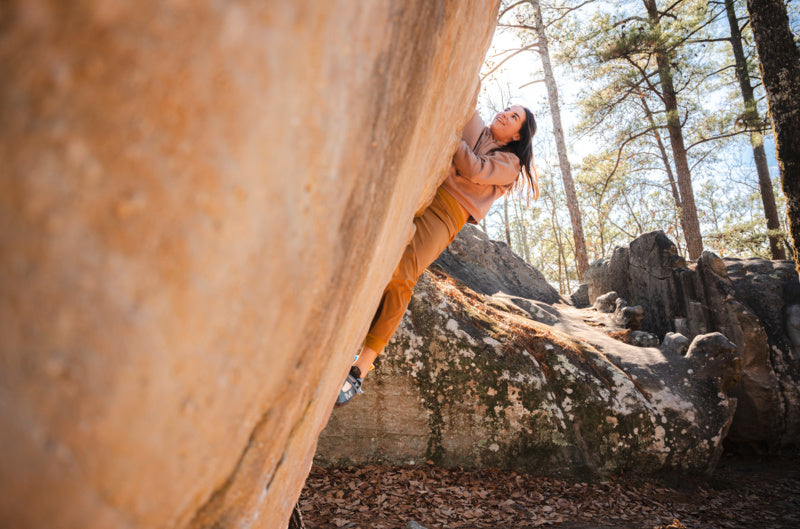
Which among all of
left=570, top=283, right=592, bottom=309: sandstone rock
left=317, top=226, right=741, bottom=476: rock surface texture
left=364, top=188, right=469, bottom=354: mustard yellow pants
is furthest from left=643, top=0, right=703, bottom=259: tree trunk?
left=364, top=188, right=469, bottom=354: mustard yellow pants

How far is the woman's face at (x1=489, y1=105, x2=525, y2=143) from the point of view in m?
3.17

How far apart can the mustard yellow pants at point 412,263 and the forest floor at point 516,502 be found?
2737 millimetres

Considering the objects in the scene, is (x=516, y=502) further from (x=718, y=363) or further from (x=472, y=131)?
(x=472, y=131)

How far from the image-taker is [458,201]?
286cm

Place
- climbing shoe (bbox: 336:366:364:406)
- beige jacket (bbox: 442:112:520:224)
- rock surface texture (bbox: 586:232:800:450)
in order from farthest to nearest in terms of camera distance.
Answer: rock surface texture (bbox: 586:232:800:450)
beige jacket (bbox: 442:112:520:224)
climbing shoe (bbox: 336:366:364:406)

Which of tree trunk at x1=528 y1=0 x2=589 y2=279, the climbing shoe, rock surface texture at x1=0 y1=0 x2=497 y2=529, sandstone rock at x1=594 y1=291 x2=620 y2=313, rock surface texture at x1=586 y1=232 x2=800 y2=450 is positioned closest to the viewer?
rock surface texture at x1=0 y1=0 x2=497 y2=529

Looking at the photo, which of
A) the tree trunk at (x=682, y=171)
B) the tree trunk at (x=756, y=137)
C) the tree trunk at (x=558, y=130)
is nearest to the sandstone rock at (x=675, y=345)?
the tree trunk at (x=682, y=171)

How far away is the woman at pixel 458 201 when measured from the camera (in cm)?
265

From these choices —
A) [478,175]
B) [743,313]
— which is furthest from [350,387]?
[743,313]

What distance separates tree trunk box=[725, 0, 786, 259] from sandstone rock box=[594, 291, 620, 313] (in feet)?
17.5

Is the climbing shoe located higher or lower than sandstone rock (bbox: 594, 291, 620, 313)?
lower

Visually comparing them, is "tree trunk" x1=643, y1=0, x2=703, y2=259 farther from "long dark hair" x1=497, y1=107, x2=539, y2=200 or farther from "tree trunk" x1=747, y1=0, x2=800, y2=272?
"long dark hair" x1=497, y1=107, x2=539, y2=200

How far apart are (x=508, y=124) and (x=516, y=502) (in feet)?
14.3

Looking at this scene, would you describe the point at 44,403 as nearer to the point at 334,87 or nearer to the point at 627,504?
the point at 334,87
